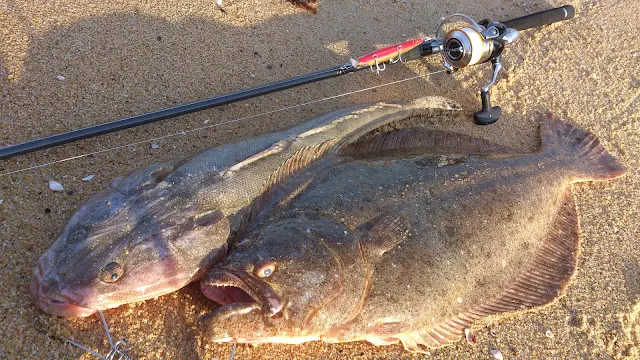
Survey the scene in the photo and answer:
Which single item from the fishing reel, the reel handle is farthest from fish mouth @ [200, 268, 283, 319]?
the reel handle

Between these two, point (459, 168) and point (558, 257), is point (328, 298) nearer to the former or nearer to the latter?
point (459, 168)

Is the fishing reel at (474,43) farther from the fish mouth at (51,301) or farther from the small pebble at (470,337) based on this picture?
the fish mouth at (51,301)

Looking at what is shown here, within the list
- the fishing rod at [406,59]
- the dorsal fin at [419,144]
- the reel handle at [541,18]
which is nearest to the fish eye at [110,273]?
the fishing rod at [406,59]

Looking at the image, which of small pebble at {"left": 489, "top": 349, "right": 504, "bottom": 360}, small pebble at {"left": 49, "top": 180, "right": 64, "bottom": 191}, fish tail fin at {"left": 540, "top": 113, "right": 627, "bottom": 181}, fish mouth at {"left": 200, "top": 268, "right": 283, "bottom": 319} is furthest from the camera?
fish tail fin at {"left": 540, "top": 113, "right": 627, "bottom": 181}

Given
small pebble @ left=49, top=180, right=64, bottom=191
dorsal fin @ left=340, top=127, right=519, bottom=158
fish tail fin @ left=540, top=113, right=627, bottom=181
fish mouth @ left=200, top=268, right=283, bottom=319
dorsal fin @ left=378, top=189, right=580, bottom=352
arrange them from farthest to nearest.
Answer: fish tail fin @ left=540, top=113, right=627, bottom=181
dorsal fin @ left=340, top=127, right=519, bottom=158
small pebble @ left=49, top=180, right=64, bottom=191
dorsal fin @ left=378, top=189, right=580, bottom=352
fish mouth @ left=200, top=268, right=283, bottom=319

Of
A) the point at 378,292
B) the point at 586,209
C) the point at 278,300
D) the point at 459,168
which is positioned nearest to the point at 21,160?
the point at 278,300

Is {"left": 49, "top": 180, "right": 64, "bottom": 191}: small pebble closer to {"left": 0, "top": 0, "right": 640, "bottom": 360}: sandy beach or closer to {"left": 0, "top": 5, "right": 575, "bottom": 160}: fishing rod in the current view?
{"left": 0, "top": 0, "right": 640, "bottom": 360}: sandy beach
